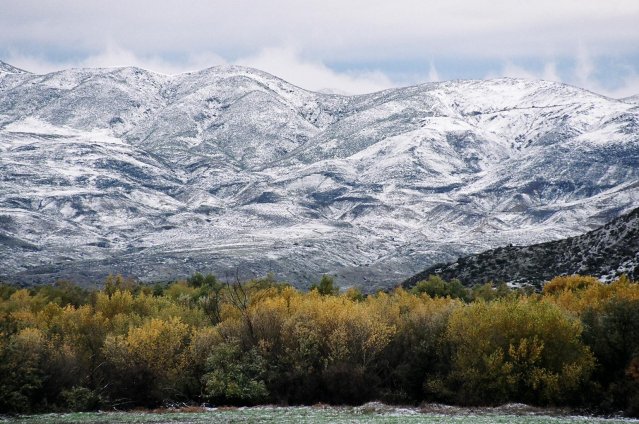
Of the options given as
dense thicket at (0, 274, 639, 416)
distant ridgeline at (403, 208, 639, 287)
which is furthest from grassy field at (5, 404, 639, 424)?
distant ridgeline at (403, 208, 639, 287)

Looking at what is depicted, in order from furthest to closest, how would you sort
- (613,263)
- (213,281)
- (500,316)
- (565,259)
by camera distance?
1. (213,281)
2. (565,259)
3. (613,263)
4. (500,316)

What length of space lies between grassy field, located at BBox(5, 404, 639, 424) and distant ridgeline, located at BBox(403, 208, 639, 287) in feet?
206

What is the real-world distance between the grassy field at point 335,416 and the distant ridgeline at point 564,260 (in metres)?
62.8

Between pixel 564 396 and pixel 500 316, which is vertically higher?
pixel 500 316

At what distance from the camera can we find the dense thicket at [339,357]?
63344 mm

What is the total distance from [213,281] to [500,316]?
103 metres

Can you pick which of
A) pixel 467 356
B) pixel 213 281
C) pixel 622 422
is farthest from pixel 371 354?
pixel 213 281

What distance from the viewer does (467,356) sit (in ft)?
222

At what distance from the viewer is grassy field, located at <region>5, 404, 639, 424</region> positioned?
165 feet

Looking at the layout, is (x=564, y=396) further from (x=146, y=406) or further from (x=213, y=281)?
(x=213, y=281)

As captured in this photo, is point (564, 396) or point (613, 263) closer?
point (564, 396)

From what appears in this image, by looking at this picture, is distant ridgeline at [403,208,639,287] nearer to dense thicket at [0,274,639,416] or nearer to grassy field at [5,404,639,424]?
dense thicket at [0,274,639,416]

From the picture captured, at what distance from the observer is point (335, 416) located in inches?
2156

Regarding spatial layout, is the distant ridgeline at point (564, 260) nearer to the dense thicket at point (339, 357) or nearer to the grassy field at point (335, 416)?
the dense thicket at point (339, 357)
